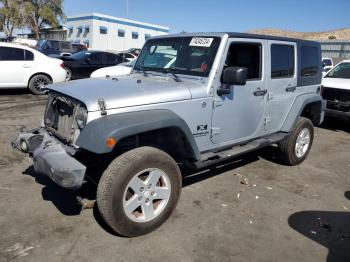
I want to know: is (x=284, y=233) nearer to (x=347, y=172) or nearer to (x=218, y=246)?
(x=218, y=246)

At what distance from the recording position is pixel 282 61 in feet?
17.1

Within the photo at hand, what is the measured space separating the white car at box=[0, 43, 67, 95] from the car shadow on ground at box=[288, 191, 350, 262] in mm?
8852

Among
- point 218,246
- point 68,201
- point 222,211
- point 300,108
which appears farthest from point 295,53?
point 68,201

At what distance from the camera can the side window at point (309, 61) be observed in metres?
5.67

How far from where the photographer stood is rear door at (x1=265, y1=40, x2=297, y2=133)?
16.4 ft

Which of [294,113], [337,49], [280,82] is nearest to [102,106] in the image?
[280,82]

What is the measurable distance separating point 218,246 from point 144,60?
2817 millimetres

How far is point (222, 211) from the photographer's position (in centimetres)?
419

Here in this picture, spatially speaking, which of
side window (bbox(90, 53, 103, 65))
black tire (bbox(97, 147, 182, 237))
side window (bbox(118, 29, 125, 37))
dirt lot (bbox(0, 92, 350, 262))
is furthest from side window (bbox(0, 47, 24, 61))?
side window (bbox(118, 29, 125, 37))

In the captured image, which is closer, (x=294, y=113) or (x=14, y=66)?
(x=294, y=113)

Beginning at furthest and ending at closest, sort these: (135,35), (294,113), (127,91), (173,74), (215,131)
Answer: (135,35) < (294,113) < (173,74) < (215,131) < (127,91)

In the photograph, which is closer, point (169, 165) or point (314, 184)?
point (169, 165)

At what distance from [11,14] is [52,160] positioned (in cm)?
5104

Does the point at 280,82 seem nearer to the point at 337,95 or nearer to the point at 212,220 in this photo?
the point at 212,220
